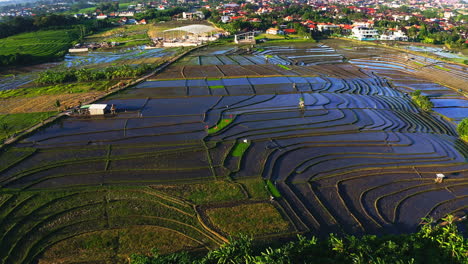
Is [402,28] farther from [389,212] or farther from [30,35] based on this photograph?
[30,35]

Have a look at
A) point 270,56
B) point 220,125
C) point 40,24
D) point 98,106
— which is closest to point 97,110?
point 98,106

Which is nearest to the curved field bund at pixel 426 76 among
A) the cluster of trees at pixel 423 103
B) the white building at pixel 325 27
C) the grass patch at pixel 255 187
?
the cluster of trees at pixel 423 103

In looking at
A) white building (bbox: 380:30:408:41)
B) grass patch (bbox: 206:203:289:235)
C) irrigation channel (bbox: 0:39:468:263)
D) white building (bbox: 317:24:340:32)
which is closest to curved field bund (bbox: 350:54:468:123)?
irrigation channel (bbox: 0:39:468:263)

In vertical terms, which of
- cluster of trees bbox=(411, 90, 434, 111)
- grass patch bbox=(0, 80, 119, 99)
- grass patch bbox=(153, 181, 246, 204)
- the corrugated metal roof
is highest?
grass patch bbox=(0, 80, 119, 99)

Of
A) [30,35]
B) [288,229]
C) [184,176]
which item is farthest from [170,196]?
[30,35]

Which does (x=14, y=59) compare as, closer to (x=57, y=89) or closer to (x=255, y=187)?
(x=57, y=89)

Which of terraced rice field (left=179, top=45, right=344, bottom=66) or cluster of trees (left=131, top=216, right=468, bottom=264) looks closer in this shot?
cluster of trees (left=131, top=216, right=468, bottom=264)

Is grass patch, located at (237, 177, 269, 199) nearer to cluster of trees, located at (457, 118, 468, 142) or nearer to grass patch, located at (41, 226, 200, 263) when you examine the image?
grass patch, located at (41, 226, 200, 263)
